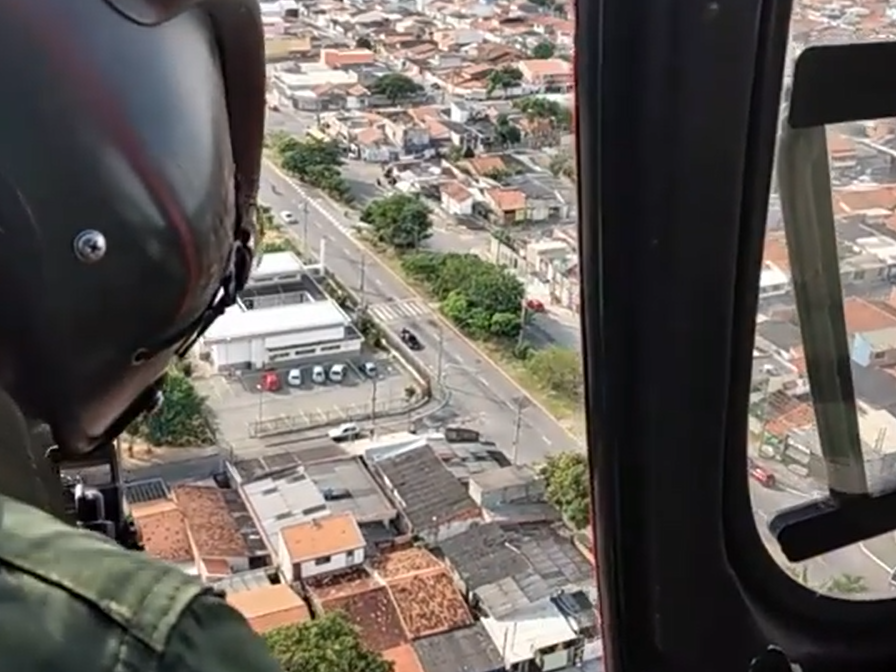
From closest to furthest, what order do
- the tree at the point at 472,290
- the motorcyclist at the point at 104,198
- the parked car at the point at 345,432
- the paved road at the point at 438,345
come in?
1. the motorcyclist at the point at 104,198
2. the paved road at the point at 438,345
3. the parked car at the point at 345,432
4. the tree at the point at 472,290

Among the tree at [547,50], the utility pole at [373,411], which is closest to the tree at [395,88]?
the utility pole at [373,411]

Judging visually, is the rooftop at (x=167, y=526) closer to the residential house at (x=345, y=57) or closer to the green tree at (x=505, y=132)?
the green tree at (x=505, y=132)

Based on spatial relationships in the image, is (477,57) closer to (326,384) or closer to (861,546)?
(326,384)

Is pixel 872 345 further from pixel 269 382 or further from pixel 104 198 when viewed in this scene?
pixel 269 382

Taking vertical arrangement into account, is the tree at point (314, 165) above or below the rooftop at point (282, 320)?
above

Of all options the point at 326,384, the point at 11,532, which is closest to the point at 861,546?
the point at 11,532

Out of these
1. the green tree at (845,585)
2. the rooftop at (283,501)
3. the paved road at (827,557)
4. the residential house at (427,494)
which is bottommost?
the residential house at (427,494)
